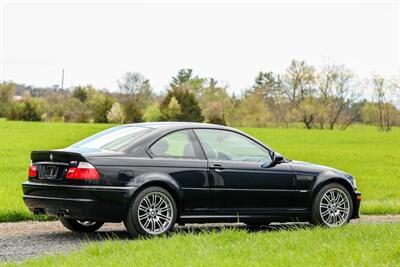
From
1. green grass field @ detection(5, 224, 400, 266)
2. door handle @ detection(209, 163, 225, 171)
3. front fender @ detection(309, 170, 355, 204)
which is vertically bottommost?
green grass field @ detection(5, 224, 400, 266)

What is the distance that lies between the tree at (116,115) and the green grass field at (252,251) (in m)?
76.2

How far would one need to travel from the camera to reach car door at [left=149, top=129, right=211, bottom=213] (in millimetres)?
9664

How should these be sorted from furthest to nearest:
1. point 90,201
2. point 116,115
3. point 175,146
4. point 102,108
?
point 102,108 < point 116,115 < point 175,146 < point 90,201

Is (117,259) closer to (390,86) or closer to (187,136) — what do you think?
(187,136)

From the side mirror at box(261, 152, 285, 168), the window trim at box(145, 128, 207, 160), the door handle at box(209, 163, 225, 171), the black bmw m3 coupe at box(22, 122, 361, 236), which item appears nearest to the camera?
the black bmw m3 coupe at box(22, 122, 361, 236)

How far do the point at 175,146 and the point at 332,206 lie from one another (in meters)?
2.58

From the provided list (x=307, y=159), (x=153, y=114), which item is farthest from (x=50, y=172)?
(x=153, y=114)

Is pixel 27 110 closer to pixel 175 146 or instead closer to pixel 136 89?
pixel 136 89

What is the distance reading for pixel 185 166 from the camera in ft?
32.1

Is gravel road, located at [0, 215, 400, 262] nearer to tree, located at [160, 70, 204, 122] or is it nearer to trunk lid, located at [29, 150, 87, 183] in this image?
trunk lid, located at [29, 150, 87, 183]

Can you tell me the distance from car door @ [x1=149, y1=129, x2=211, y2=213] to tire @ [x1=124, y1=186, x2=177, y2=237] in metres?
0.22

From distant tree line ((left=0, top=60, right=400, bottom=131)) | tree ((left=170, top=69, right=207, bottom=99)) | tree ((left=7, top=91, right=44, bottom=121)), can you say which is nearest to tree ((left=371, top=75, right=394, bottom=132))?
distant tree line ((left=0, top=60, right=400, bottom=131))

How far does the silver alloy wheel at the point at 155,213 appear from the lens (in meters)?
9.35

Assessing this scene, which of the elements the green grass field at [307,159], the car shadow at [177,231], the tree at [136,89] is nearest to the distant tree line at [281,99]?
the tree at [136,89]
